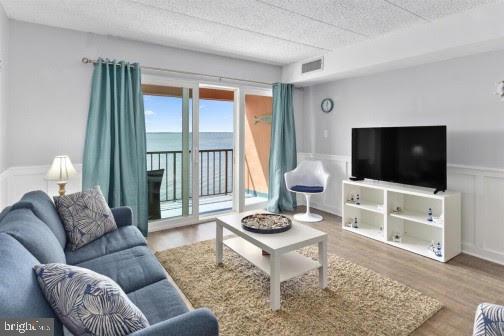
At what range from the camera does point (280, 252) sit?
2035mm

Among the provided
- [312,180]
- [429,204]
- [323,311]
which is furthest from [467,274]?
[312,180]

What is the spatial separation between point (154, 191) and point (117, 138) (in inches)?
35.2

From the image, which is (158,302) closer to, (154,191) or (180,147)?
(154,191)

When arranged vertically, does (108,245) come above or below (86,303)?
below

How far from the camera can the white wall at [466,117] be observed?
285 centimetres

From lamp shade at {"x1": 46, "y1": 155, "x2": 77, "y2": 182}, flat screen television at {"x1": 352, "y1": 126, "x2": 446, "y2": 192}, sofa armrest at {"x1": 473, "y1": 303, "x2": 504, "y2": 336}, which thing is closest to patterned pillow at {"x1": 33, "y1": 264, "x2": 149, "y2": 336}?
sofa armrest at {"x1": 473, "y1": 303, "x2": 504, "y2": 336}

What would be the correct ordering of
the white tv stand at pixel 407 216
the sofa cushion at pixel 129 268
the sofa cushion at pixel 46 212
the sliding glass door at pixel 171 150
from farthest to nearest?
the sliding glass door at pixel 171 150
the white tv stand at pixel 407 216
the sofa cushion at pixel 46 212
the sofa cushion at pixel 129 268

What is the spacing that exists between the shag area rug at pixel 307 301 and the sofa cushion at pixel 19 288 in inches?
44.4

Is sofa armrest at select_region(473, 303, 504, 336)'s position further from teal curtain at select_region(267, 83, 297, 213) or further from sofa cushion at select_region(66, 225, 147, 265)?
teal curtain at select_region(267, 83, 297, 213)

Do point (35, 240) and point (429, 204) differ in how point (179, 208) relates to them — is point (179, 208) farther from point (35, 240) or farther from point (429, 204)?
point (429, 204)

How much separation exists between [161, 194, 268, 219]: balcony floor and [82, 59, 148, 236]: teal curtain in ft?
1.73

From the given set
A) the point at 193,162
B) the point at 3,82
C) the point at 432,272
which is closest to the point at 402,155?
the point at 432,272

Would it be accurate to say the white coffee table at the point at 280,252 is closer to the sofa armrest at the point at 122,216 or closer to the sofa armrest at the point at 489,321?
the sofa armrest at the point at 122,216

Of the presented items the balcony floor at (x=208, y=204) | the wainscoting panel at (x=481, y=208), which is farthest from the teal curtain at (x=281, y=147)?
the wainscoting panel at (x=481, y=208)
